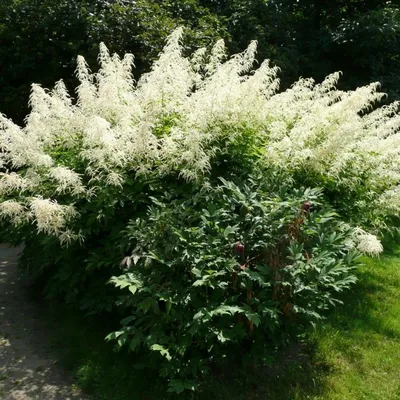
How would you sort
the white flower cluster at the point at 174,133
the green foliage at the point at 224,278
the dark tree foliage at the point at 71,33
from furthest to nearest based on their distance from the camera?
the dark tree foliage at the point at 71,33 → the white flower cluster at the point at 174,133 → the green foliage at the point at 224,278

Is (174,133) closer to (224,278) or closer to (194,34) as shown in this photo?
(224,278)

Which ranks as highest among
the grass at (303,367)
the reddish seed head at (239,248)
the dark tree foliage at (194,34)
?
the dark tree foliage at (194,34)

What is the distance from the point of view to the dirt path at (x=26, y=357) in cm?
318

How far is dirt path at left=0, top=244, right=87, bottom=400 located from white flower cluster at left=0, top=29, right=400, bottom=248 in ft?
3.35

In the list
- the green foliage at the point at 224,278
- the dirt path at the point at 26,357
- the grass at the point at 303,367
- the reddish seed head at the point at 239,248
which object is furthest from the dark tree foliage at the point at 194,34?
the reddish seed head at the point at 239,248

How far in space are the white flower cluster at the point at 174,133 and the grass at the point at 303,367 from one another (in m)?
0.99

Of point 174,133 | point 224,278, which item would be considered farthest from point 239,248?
point 174,133

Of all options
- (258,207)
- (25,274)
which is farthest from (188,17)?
(258,207)

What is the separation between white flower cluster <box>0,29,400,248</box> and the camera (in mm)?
3406

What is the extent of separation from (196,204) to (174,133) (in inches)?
21.4

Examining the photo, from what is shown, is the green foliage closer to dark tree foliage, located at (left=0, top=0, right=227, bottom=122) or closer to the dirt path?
the dirt path

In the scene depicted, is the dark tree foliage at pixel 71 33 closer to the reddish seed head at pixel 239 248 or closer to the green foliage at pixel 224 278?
the green foliage at pixel 224 278

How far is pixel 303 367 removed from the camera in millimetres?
3375

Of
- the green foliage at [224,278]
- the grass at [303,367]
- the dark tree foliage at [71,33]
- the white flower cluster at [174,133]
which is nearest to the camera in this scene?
the green foliage at [224,278]
